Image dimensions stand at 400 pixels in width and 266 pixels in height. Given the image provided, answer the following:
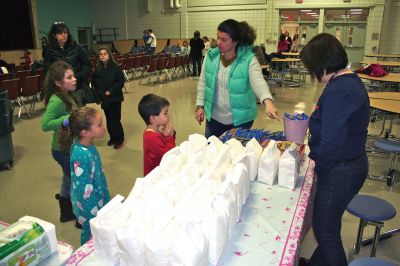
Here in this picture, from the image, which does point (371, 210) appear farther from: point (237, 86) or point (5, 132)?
point (5, 132)

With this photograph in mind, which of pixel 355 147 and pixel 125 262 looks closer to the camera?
pixel 125 262

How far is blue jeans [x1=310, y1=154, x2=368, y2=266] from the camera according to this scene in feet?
5.41

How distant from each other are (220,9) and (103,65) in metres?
12.2

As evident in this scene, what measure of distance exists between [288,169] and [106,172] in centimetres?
281

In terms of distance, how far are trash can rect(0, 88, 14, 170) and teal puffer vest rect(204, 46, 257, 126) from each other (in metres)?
2.67

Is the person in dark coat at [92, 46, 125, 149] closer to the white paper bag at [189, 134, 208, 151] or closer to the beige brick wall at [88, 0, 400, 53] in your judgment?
the white paper bag at [189, 134, 208, 151]

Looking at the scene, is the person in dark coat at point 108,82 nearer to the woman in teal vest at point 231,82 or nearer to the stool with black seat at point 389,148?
the woman in teal vest at point 231,82

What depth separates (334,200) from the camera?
5.55ft

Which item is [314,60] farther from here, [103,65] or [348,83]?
[103,65]

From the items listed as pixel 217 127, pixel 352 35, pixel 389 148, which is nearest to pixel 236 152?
pixel 217 127

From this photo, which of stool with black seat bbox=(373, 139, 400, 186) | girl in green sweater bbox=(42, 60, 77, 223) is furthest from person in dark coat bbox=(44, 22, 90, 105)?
stool with black seat bbox=(373, 139, 400, 186)

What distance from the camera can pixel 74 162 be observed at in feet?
6.77

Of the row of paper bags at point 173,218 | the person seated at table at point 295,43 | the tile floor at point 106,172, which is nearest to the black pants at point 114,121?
the tile floor at point 106,172

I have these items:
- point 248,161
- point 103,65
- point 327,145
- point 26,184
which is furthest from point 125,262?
point 103,65
